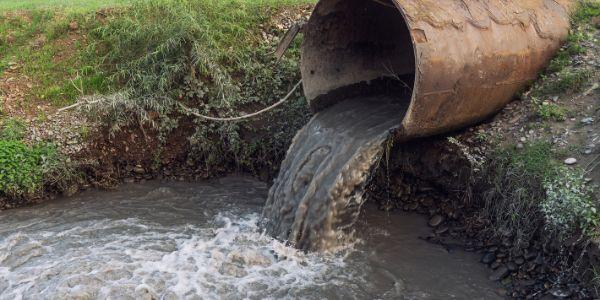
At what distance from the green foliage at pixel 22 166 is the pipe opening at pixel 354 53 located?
131 inches

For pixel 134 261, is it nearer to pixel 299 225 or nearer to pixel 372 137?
pixel 299 225

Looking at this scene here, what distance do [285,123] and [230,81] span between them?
963 mm

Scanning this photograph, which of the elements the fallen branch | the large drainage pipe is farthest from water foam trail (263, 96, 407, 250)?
the fallen branch

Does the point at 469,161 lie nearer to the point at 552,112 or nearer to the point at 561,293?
the point at 552,112

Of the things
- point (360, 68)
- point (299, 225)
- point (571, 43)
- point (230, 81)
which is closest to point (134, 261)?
point (299, 225)

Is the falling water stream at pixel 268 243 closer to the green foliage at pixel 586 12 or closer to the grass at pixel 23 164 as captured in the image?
the grass at pixel 23 164

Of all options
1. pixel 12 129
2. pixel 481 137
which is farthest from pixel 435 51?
pixel 12 129

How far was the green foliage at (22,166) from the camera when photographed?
6426mm

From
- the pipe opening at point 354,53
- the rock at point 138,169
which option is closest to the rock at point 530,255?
the pipe opening at point 354,53

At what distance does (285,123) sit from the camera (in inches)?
286

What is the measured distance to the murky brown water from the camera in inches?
194

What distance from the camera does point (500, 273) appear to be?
5.07 m

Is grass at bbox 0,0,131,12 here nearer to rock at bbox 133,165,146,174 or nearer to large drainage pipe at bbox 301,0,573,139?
rock at bbox 133,165,146,174

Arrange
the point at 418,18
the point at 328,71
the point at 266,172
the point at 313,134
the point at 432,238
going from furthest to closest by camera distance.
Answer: the point at 266,172
the point at 328,71
the point at 313,134
the point at 432,238
the point at 418,18
